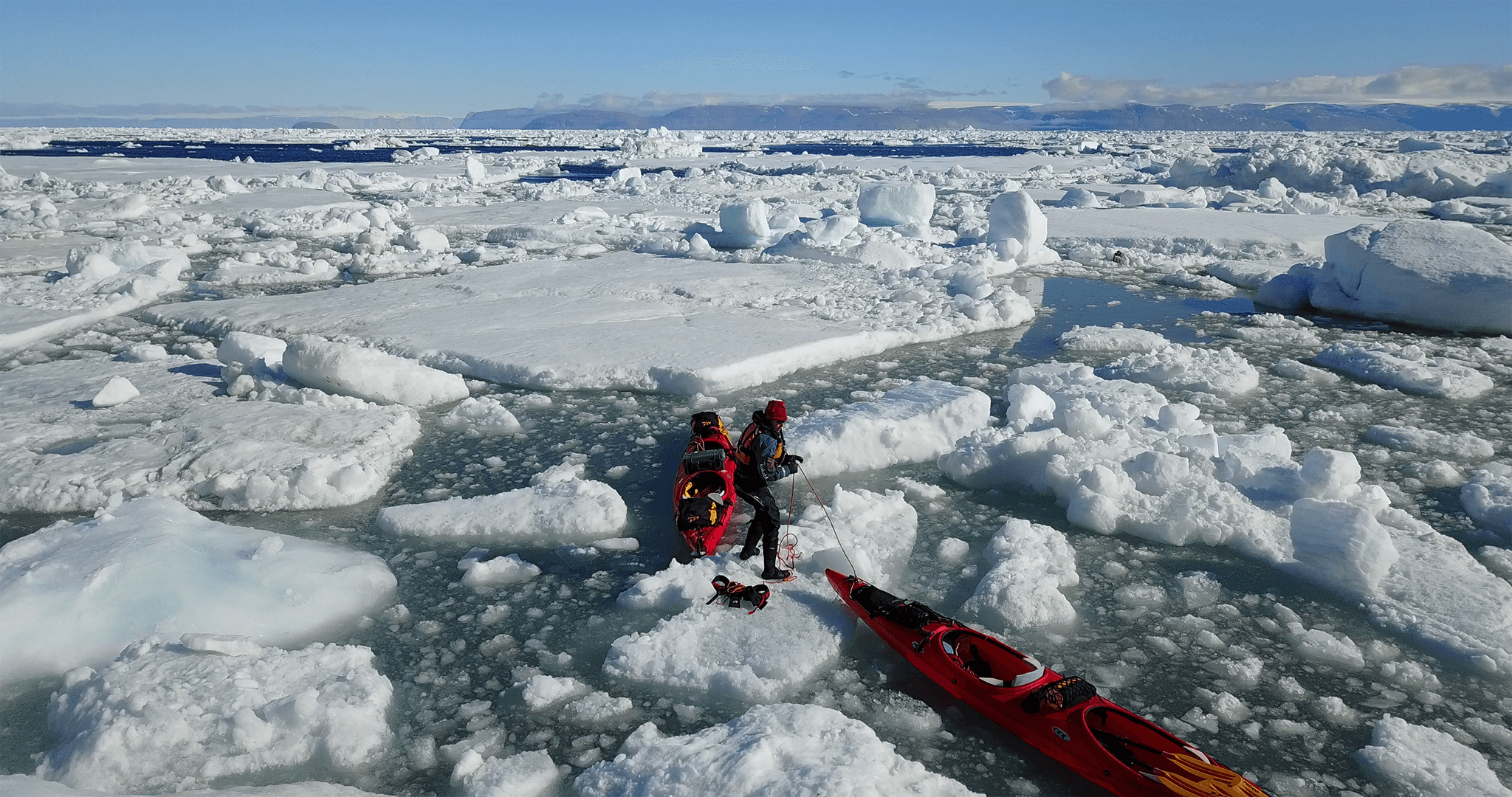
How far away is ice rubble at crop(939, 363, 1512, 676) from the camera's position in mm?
4406

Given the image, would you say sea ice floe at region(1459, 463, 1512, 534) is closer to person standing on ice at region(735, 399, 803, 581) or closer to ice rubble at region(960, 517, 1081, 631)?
ice rubble at region(960, 517, 1081, 631)

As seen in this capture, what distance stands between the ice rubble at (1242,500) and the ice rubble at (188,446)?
419 centimetres

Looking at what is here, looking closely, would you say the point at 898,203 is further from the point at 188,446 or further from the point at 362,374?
the point at 188,446

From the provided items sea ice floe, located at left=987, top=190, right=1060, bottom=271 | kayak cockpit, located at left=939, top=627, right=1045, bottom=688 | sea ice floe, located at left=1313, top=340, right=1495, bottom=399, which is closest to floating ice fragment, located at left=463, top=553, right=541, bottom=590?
kayak cockpit, located at left=939, top=627, right=1045, bottom=688

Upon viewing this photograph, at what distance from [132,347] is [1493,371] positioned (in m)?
13.6

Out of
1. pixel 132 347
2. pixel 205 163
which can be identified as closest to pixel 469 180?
pixel 205 163

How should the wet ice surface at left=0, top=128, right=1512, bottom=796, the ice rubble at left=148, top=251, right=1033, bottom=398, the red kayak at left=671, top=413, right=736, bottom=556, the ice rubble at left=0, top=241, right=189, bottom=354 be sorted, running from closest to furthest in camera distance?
the wet ice surface at left=0, top=128, right=1512, bottom=796 → the red kayak at left=671, top=413, right=736, bottom=556 → the ice rubble at left=148, top=251, right=1033, bottom=398 → the ice rubble at left=0, top=241, right=189, bottom=354

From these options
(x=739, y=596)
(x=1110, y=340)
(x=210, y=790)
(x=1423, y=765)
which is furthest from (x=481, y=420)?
(x=1110, y=340)

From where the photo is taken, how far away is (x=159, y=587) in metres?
4.15

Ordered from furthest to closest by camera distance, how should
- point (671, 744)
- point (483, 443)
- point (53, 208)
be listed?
point (53, 208), point (483, 443), point (671, 744)

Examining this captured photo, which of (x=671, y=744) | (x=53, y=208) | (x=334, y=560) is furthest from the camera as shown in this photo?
(x=53, y=208)

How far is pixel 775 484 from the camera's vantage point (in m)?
6.25

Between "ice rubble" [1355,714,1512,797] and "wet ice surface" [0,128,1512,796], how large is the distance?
8cm

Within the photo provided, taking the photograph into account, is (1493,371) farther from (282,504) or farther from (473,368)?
(282,504)
